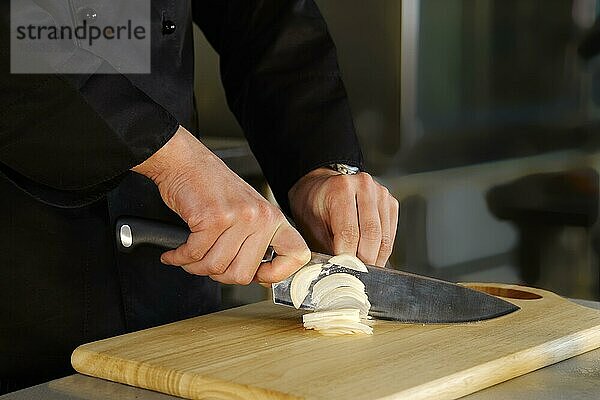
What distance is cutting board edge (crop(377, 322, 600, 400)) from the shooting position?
92cm

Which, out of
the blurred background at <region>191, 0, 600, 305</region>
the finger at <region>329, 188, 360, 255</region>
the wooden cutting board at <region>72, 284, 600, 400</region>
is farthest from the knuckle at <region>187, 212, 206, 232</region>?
the blurred background at <region>191, 0, 600, 305</region>

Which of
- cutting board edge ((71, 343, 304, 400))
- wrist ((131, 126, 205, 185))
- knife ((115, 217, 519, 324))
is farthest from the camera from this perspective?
knife ((115, 217, 519, 324))

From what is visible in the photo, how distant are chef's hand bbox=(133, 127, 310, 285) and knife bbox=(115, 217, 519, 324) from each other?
7 centimetres

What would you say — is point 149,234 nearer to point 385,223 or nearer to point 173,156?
point 173,156

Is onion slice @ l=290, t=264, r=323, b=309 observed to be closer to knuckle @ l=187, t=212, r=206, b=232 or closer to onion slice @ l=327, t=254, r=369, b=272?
onion slice @ l=327, t=254, r=369, b=272

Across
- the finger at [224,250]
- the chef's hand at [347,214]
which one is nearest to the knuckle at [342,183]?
the chef's hand at [347,214]

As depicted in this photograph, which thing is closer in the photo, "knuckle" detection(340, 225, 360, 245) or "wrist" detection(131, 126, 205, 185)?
"wrist" detection(131, 126, 205, 185)

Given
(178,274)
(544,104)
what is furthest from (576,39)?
(178,274)

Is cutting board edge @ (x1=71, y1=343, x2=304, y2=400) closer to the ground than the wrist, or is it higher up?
closer to the ground

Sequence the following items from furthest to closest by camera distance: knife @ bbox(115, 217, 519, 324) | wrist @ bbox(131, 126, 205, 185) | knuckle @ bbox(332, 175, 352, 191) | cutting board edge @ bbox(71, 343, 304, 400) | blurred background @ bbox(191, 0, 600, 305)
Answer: blurred background @ bbox(191, 0, 600, 305)
knuckle @ bbox(332, 175, 352, 191)
knife @ bbox(115, 217, 519, 324)
wrist @ bbox(131, 126, 205, 185)
cutting board edge @ bbox(71, 343, 304, 400)

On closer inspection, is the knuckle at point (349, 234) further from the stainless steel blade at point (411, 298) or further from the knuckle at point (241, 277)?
the knuckle at point (241, 277)

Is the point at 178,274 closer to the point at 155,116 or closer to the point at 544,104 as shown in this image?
the point at 155,116

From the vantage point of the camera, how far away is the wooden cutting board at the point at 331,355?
928 mm

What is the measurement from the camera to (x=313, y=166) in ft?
4.31
